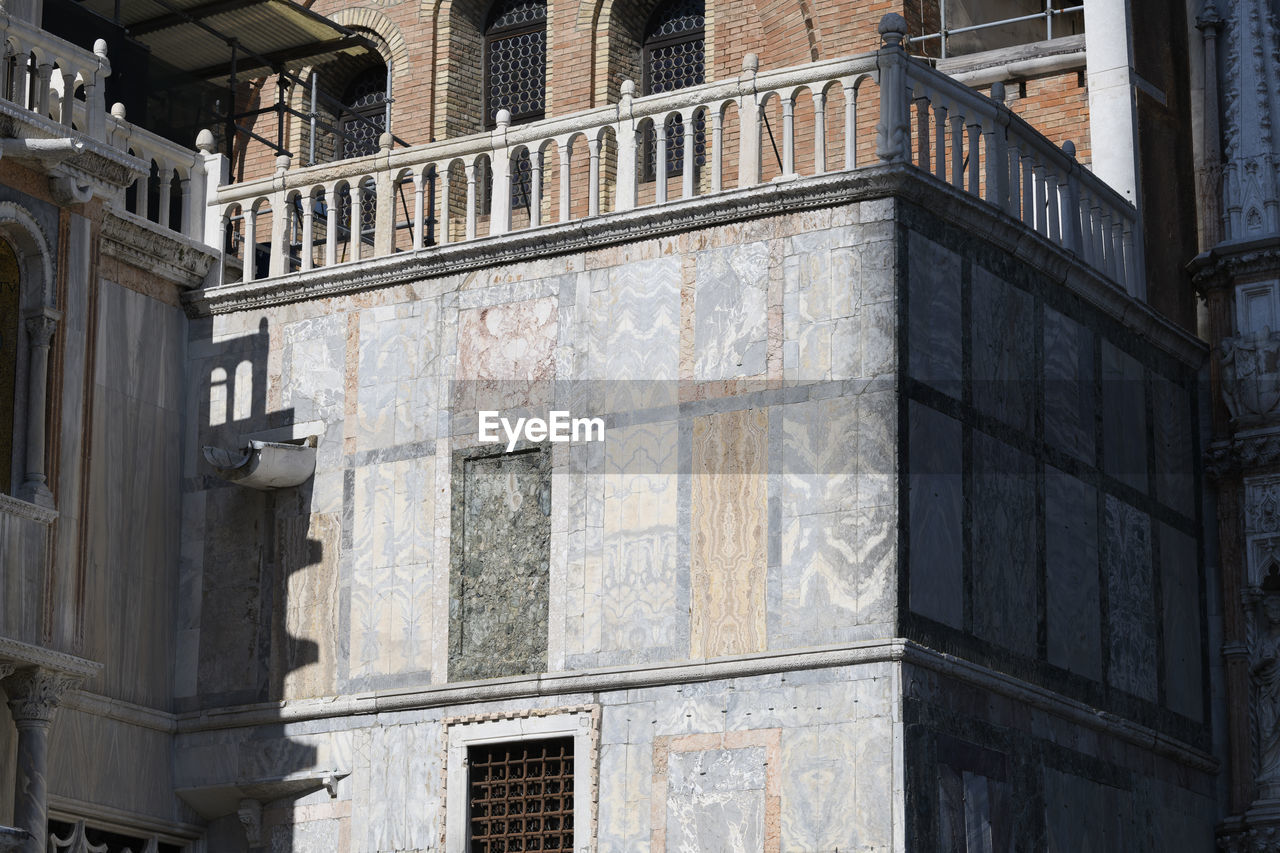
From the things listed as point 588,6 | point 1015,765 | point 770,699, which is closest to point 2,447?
point 770,699

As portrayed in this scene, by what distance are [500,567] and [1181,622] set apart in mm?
5783

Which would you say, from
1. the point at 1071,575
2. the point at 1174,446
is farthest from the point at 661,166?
the point at 1174,446

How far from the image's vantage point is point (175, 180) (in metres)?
21.9

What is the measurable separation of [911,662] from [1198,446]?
5.60 meters

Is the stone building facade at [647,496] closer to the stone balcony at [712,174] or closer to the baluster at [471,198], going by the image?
the stone balcony at [712,174]

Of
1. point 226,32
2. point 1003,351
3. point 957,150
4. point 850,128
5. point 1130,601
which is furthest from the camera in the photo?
point 226,32

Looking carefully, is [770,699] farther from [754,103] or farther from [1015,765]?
[754,103]

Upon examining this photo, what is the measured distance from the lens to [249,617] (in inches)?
773

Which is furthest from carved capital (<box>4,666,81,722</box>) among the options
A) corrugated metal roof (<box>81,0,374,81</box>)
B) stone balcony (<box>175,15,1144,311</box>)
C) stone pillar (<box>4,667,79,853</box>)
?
corrugated metal roof (<box>81,0,374,81</box>)

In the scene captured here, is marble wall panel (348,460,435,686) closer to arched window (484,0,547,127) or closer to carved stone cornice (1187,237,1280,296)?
carved stone cornice (1187,237,1280,296)

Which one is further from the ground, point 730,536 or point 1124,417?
point 1124,417

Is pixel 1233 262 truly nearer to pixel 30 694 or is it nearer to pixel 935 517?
pixel 935 517

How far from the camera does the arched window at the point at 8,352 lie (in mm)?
18234

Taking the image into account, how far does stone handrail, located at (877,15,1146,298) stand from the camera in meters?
18.1
